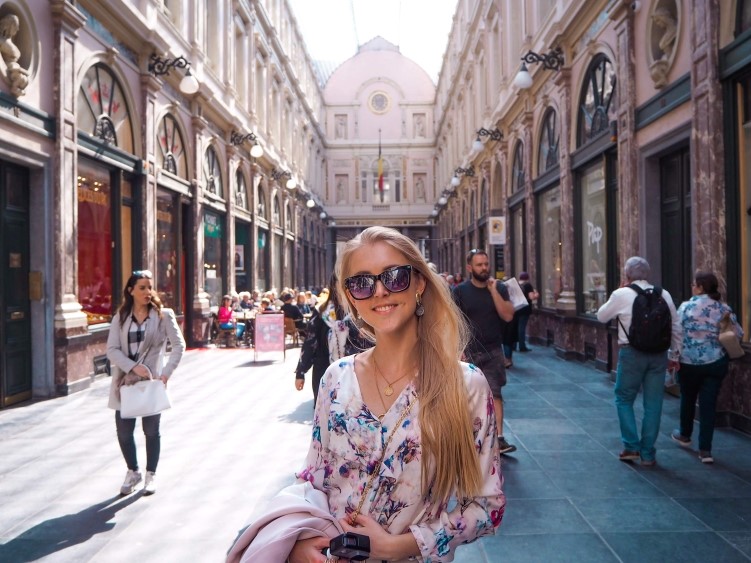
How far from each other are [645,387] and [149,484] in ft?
13.8

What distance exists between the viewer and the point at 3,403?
800cm

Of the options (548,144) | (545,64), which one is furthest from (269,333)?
(545,64)

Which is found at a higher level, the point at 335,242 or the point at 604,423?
the point at 335,242

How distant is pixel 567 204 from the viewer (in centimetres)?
1227

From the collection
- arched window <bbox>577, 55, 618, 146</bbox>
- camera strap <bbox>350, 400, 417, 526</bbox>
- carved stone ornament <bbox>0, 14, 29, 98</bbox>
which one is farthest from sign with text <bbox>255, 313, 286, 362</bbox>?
camera strap <bbox>350, 400, 417, 526</bbox>

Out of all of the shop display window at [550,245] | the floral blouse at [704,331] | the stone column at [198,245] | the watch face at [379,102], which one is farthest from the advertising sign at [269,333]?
the watch face at [379,102]

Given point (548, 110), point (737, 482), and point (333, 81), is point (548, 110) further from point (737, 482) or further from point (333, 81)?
point (333, 81)

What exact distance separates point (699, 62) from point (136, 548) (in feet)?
24.1

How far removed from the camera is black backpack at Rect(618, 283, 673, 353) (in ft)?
17.0

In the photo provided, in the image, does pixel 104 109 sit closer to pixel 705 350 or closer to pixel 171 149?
pixel 171 149

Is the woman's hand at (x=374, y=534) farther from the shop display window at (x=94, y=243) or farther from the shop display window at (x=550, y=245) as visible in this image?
the shop display window at (x=550, y=245)

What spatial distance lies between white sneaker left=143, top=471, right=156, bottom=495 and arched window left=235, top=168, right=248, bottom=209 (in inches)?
611

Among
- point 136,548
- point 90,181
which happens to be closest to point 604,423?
point 136,548

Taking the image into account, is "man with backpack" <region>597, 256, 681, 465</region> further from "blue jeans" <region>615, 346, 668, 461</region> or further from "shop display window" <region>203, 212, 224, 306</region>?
"shop display window" <region>203, 212, 224, 306</region>
